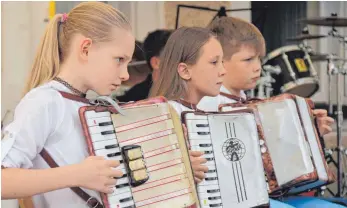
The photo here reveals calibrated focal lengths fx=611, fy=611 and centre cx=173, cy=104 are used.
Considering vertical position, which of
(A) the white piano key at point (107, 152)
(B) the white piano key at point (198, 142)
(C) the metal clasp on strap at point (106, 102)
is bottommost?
(B) the white piano key at point (198, 142)

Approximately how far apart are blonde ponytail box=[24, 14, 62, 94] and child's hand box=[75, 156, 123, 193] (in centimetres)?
31

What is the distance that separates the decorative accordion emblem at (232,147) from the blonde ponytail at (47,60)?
611 millimetres

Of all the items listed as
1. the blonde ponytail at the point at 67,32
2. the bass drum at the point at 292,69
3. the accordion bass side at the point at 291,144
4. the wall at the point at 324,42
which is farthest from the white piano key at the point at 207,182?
the wall at the point at 324,42

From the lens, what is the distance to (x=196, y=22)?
13.8ft

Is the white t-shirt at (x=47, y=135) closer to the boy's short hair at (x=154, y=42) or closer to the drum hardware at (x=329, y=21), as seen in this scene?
the boy's short hair at (x=154, y=42)

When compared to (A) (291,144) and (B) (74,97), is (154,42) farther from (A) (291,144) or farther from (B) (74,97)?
(B) (74,97)

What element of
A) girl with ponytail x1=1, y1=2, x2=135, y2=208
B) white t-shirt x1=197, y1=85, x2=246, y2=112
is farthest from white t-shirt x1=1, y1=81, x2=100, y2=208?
white t-shirt x1=197, y1=85, x2=246, y2=112

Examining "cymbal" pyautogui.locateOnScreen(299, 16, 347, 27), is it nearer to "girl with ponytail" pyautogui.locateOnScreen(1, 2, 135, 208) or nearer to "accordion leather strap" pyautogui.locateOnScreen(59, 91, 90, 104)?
"girl with ponytail" pyautogui.locateOnScreen(1, 2, 135, 208)

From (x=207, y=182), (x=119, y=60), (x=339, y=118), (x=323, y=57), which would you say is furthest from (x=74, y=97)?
(x=323, y=57)

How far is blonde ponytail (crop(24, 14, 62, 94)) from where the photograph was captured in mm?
1686

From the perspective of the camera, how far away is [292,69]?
4.47 meters

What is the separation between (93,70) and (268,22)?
345 centimetres

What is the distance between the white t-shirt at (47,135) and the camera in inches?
59.4

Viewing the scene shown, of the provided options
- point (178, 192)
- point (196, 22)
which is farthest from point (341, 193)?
point (178, 192)
